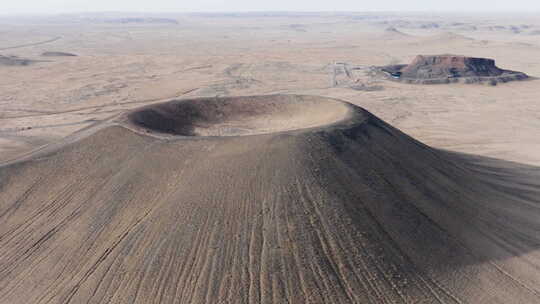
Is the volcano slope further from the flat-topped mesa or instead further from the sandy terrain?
the flat-topped mesa

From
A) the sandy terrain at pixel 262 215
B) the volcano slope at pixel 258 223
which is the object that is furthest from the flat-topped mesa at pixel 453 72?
the volcano slope at pixel 258 223

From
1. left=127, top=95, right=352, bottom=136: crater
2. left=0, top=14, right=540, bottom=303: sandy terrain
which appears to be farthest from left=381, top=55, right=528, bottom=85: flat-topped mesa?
left=127, top=95, right=352, bottom=136: crater

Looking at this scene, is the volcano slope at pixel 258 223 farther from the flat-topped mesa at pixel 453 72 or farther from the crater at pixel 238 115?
the flat-topped mesa at pixel 453 72

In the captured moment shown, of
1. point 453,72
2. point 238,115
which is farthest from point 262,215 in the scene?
point 453,72

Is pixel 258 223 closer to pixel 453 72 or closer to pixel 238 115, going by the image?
pixel 238 115

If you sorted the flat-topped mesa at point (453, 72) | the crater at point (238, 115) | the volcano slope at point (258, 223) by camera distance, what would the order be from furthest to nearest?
the flat-topped mesa at point (453, 72) < the crater at point (238, 115) < the volcano slope at point (258, 223)
